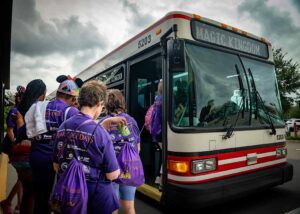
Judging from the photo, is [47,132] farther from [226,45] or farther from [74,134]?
[226,45]

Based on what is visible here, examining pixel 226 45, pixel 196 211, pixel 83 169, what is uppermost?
pixel 226 45

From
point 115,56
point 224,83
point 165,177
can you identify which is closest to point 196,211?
point 165,177

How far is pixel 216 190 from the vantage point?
3.19 m

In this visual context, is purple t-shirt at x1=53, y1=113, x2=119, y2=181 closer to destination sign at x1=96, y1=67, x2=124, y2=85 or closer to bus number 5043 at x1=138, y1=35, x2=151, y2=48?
bus number 5043 at x1=138, y1=35, x2=151, y2=48

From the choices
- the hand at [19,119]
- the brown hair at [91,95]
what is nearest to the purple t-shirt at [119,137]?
the brown hair at [91,95]

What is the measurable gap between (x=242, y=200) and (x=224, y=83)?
207 cm

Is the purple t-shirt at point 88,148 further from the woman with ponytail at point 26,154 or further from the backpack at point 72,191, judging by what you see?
the woman with ponytail at point 26,154

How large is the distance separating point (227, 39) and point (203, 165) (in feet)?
6.44

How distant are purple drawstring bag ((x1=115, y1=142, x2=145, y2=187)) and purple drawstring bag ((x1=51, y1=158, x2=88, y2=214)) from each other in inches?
33.6

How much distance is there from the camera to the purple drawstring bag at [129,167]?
257cm

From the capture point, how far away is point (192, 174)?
10.4 ft

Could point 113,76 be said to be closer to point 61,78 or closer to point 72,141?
point 61,78

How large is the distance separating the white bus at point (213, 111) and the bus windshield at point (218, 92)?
0.04 feet

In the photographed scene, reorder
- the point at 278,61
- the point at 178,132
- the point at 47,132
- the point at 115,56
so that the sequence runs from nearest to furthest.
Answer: the point at 47,132 < the point at 178,132 < the point at 115,56 < the point at 278,61
